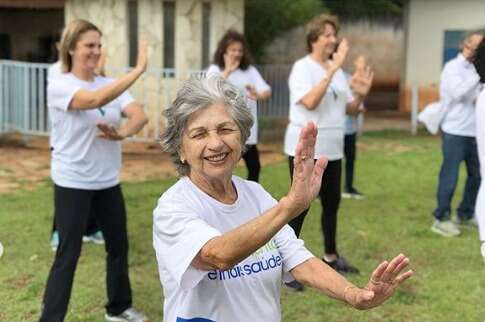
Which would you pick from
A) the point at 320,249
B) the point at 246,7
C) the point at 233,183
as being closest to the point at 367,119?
the point at 246,7

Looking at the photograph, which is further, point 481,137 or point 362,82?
point 362,82

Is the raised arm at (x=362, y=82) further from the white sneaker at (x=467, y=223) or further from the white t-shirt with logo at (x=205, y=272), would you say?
the white t-shirt with logo at (x=205, y=272)

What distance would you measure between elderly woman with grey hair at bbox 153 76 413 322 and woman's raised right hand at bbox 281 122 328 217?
43mm

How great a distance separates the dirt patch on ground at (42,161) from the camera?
28.8ft

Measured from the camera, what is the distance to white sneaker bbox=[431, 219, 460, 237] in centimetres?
641

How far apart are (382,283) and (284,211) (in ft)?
1.37

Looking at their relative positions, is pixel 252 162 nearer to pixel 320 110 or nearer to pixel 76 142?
pixel 320 110

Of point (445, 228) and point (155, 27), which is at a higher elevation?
point (155, 27)

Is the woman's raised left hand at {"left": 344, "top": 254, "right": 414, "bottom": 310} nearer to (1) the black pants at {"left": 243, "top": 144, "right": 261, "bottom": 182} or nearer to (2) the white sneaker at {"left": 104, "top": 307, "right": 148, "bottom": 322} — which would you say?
(2) the white sneaker at {"left": 104, "top": 307, "right": 148, "bottom": 322}

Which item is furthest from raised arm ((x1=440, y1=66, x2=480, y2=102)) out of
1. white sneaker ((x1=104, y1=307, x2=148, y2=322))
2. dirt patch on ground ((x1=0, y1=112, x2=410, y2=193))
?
dirt patch on ground ((x1=0, y1=112, x2=410, y2=193))

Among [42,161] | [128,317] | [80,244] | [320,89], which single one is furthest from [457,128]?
[42,161]

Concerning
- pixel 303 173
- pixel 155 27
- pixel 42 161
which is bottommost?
pixel 42 161

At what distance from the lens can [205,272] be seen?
220cm

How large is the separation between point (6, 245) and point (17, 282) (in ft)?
3.09
